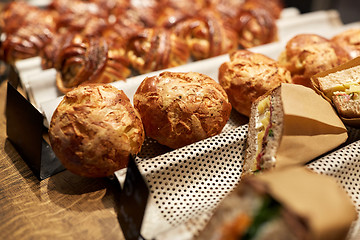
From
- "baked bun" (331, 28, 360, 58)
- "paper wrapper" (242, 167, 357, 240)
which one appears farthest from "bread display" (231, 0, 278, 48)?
"paper wrapper" (242, 167, 357, 240)

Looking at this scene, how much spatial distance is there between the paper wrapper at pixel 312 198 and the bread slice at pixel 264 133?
1.43 ft

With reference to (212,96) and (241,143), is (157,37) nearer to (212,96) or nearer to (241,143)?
(212,96)

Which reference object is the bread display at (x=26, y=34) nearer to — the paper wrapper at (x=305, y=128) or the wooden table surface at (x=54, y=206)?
the wooden table surface at (x=54, y=206)

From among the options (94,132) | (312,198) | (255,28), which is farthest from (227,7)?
(312,198)

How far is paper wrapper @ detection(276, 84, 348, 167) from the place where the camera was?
1502 mm

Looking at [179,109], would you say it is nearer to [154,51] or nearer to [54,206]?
[54,206]

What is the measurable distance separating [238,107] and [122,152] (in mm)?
852

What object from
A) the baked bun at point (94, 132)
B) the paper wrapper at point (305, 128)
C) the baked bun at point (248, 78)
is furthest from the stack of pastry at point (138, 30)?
the paper wrapper at point (305, 128)

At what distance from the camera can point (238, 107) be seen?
208 centimetres

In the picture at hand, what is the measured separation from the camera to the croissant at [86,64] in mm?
2285

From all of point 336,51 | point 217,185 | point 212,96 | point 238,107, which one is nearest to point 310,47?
point 336,51

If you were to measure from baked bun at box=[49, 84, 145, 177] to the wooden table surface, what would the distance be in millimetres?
135

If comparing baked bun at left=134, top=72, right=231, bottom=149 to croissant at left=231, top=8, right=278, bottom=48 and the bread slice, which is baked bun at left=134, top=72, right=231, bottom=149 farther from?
croissant at left=231, top=8, right=278, bottom=48

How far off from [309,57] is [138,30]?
133 centimetres
